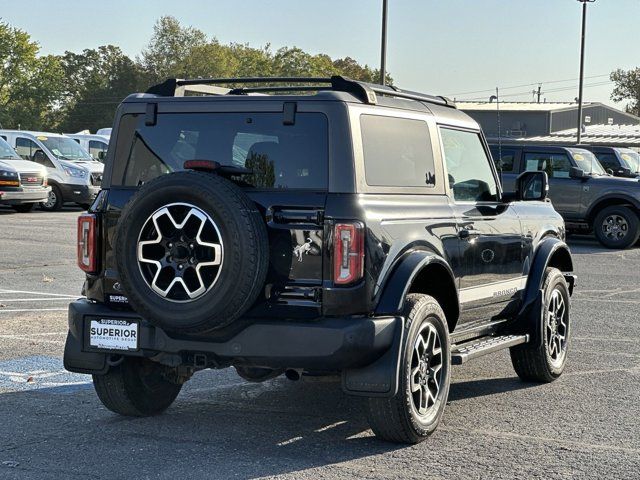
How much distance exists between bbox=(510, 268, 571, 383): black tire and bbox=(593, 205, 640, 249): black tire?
13.4m

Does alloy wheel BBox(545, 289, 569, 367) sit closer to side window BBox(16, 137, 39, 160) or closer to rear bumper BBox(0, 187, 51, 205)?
rear bumper BBox(0, 187, 51, 205)

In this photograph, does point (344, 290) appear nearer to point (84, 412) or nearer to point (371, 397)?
point (371, 397)

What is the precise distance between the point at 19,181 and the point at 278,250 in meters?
19.9

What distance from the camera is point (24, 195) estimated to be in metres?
24.5

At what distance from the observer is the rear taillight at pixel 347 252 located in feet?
18.3

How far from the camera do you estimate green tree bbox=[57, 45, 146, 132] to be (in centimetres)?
11650

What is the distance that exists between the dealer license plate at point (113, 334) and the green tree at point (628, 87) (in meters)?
125

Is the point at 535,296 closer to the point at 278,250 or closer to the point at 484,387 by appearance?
the point at 484,387

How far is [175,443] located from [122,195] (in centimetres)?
143

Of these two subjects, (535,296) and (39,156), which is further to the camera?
(39,156)

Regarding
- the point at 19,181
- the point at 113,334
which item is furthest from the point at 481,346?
the point at 19,181

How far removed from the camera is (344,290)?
559 centimetres

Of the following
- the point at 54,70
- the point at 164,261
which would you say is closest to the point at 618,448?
the point at 164,261

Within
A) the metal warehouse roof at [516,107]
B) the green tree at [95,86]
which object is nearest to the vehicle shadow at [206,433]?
the metal warehouse roof at [516,107]
